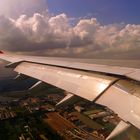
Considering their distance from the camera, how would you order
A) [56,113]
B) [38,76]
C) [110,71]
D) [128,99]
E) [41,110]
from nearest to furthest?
[128,99] → [110,71] → [38,76] → [56,113] → [41,110]

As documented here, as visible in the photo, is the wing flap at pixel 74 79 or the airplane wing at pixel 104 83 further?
the wing flap at pixel 74 79

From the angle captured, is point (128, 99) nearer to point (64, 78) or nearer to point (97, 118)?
point (64, 78)

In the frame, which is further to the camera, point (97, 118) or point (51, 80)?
point (97, 118)

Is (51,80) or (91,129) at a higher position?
Answer: (51,80)

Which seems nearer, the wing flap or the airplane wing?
the airplane wing

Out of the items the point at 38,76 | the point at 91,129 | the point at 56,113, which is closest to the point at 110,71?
the point at 38,76

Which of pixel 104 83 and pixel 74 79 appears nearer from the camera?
pixel 104 83

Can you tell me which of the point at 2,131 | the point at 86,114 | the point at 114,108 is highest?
the point at 114,108

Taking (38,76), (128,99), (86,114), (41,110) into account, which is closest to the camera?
(128,99)
